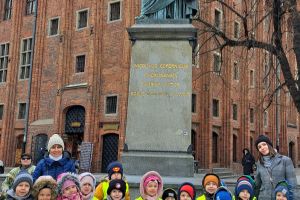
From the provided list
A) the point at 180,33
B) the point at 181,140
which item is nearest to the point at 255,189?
the point at 181,140

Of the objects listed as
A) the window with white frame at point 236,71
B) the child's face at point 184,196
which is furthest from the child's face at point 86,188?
the window with white frame at point 236,71

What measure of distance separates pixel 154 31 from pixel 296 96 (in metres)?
4.96

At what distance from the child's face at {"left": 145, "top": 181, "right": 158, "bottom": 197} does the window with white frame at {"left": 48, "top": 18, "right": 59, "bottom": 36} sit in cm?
2463

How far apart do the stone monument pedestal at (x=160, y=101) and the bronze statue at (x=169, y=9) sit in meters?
0.44

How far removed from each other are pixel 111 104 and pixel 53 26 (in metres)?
8.16

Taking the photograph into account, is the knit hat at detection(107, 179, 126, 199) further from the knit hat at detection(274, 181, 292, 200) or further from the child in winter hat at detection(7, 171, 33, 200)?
the knit hat at detection(274, 181, 292, 200)

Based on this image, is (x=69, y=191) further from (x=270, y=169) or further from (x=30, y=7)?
(x=30, y=7)

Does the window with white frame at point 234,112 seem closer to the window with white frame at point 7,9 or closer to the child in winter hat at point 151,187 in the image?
the window with white frame at point 7,9

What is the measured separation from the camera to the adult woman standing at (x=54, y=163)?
5.36m

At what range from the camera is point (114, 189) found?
16.0 feet

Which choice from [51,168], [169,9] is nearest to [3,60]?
[169,9]

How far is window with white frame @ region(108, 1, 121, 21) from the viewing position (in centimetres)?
2517

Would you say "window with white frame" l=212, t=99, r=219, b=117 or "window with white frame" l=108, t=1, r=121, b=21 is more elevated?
"window with white frame" l=108, t=1, r=121, b=21

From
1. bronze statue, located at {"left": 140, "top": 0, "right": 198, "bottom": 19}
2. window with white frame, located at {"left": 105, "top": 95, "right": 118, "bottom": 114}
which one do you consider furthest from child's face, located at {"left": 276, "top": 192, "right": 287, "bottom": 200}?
window with white frame, located at {"left": 105, "top": 95, "right": 118, "bottom": 114}
